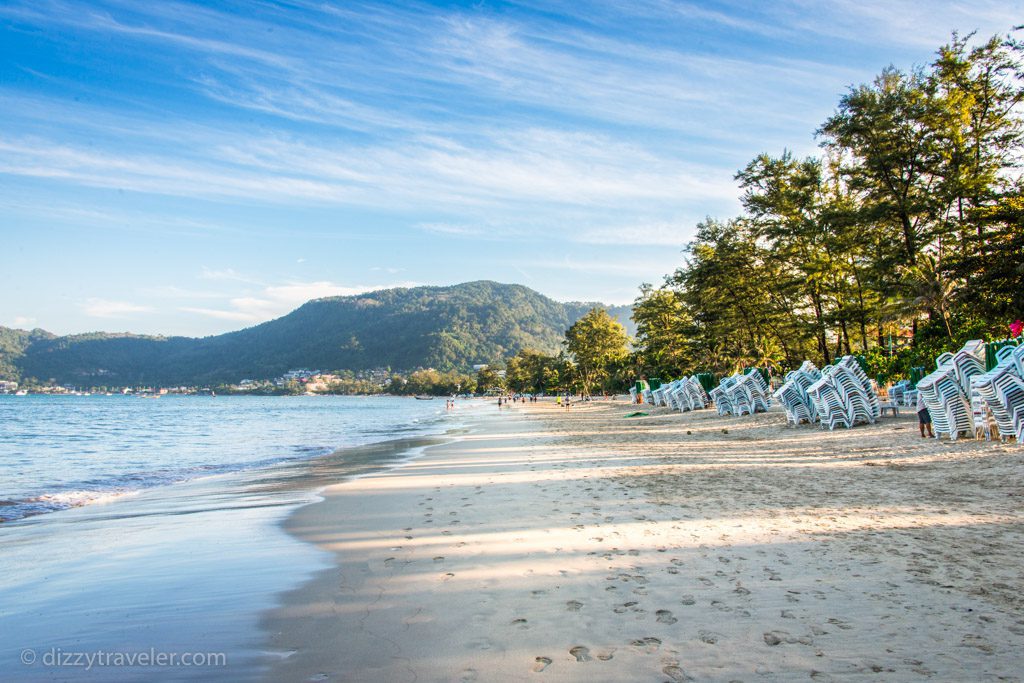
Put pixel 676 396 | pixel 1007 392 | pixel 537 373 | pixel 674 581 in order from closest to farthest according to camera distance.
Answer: pixel 674 581 → pixel 1007 392 → pixel 676 396 → pixel 537 373

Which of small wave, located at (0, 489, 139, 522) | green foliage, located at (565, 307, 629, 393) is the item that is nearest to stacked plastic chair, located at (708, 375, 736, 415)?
small wave, located at (0, 489, 139, 522)

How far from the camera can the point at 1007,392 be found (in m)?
9.02

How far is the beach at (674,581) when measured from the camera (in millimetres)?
2957

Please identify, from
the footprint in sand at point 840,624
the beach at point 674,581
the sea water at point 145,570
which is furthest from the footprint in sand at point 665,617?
the sea water at point 145,570

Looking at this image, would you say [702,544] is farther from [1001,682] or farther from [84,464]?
[84,464]

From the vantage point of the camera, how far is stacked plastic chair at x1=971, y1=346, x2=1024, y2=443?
872 centimetres

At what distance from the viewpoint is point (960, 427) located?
1057 centimetres

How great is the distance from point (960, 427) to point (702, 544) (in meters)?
8.49

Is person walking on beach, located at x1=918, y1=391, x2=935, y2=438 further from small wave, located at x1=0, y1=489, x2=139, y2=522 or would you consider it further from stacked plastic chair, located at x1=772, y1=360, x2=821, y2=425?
small wave, located at x1=0, y1=489, x2=139, y2=522

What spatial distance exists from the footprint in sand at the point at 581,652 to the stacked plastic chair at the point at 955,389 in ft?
33.9

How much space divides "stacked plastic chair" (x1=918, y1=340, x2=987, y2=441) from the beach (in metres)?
1.83

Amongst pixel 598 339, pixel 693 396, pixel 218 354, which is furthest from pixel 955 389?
pixel 218 354

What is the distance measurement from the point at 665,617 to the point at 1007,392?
8.75 metres

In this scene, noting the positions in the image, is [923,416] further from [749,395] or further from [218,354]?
[218,354]
